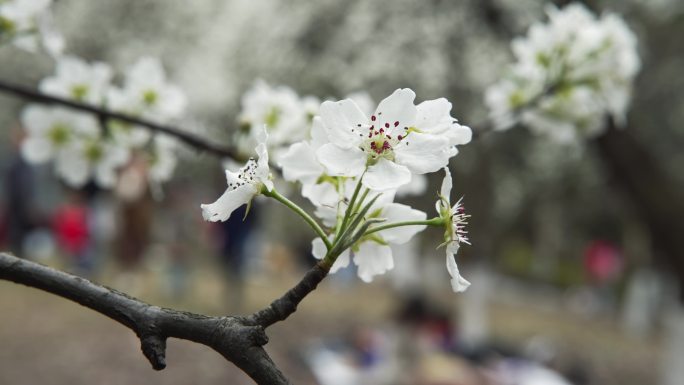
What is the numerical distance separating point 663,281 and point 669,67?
4723mm

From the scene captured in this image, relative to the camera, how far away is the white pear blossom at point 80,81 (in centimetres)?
186

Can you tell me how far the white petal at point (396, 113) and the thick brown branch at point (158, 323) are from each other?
0.29 meters

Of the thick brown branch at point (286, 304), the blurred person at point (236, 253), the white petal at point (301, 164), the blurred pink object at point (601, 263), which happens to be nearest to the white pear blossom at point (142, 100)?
the white petal at point (301, 164)

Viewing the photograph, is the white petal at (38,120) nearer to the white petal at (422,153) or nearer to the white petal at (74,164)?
the white petal at (74,164)

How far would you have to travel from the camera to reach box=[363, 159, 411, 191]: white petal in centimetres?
80

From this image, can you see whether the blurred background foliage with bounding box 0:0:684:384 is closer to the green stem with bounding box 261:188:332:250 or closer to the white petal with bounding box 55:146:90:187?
the white petal with bounding box 55:146:90:187

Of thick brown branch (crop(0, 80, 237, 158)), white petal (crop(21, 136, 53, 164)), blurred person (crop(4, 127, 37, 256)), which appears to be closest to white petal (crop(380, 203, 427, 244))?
thick brown branch (crop(0, 80, 237, 158))

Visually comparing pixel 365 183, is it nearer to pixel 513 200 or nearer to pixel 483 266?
pixel 483 266

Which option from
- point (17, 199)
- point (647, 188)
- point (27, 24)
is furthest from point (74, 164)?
point (17, 199)

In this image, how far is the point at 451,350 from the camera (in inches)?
231

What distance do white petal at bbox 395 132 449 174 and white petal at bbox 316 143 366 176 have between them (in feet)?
0.14

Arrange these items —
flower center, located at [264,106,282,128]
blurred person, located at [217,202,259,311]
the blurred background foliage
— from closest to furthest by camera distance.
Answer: flower center, located at [264,106,282,128]
the blurred background foliage
blurred person, located at [217,202,259,311]

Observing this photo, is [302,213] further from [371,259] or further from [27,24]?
[27,24]

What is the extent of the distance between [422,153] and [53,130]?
1358mm
